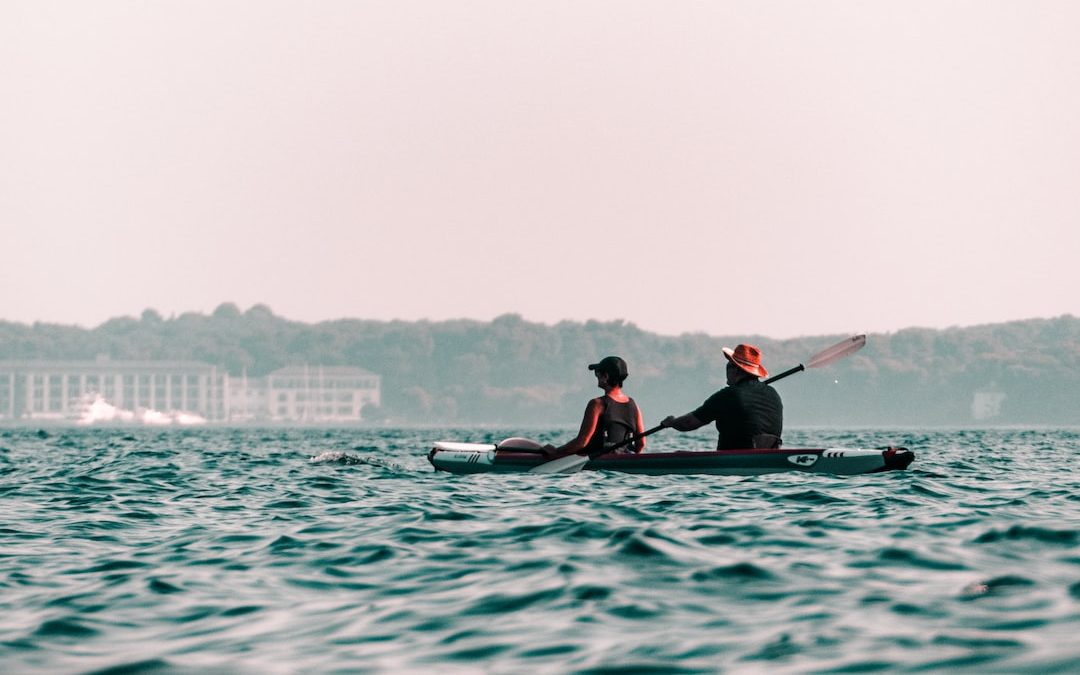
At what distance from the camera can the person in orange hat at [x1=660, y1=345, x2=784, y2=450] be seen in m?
15.6

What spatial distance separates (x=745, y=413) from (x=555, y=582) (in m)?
8.14

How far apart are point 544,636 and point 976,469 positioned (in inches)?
588

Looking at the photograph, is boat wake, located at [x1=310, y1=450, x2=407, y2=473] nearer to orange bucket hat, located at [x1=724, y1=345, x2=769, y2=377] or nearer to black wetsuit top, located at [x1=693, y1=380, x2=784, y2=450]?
black wetsuit top, located at [x1=693, y1=380, x2=784, y2=450]

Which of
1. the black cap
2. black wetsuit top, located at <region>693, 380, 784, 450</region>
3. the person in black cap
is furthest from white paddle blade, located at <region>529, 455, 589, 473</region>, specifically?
black wetsuit top, located at <region>693, 380, 784, 450</region>

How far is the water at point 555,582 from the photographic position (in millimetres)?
6238

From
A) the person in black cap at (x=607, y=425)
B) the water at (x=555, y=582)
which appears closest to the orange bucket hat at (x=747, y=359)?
the person in black cap at (x=607, y=425)

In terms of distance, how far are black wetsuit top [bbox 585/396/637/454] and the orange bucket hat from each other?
148 centimetres

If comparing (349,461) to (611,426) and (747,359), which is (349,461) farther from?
(747,359)

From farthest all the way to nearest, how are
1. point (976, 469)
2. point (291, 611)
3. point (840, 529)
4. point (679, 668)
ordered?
1. point (976, 469)
2. point (840, 529)
3. point (291, 611)
4. point (679, 668)

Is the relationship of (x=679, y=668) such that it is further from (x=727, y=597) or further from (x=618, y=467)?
(x=618, y=467)

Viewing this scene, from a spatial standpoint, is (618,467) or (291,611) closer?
(291,611)

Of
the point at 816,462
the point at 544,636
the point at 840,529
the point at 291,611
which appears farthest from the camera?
the point at 816,462

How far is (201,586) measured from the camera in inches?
331

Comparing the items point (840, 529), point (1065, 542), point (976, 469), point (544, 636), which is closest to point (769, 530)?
point (840, 529)
